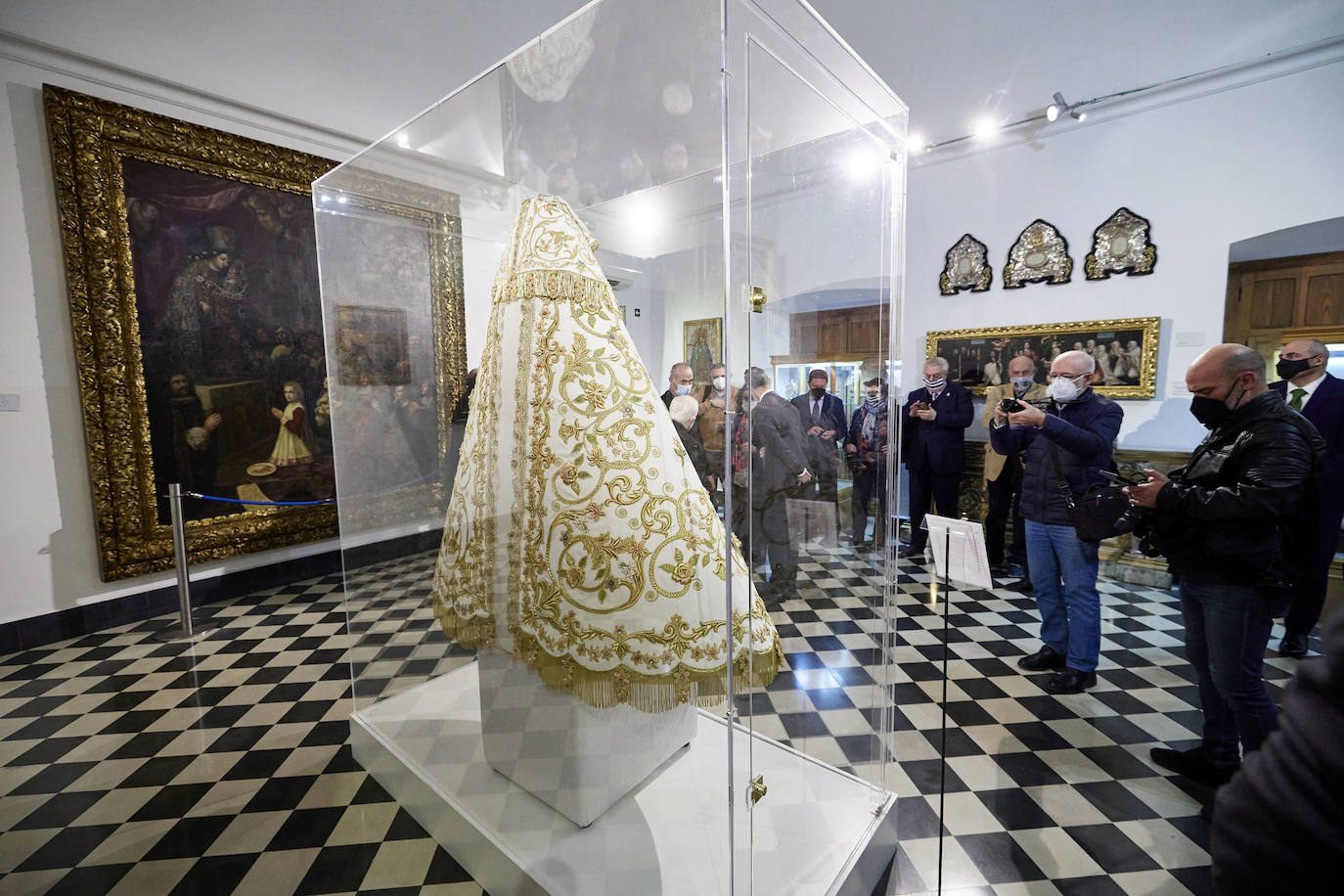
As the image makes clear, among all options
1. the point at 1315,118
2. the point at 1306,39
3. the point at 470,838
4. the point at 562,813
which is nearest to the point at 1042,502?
the point at 562,813

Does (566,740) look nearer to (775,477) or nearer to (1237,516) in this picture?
(775,477)

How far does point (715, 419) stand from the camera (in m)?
1.34

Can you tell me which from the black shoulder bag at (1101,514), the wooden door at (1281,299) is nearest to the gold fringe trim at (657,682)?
the black shoulder bag at (1101,514)

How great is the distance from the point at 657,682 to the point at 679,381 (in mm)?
736

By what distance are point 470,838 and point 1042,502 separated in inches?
115

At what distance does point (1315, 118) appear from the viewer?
3.94 m

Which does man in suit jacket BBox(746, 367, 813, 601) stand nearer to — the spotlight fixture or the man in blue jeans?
the man in blue jeans

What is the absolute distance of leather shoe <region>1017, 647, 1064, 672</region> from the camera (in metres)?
3.24

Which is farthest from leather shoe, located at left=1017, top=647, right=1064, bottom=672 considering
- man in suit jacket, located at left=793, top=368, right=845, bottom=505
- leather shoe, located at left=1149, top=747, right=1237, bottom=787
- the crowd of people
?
man in suit jacket, located at left=793, top=368, right=845, bottom=505

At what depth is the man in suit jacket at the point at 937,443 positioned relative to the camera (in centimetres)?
499

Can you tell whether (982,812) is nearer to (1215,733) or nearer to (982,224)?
(1215,733)

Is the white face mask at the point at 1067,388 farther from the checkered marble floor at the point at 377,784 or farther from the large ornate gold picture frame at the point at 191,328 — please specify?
the large ornate gold picture frame at the point at 191,328

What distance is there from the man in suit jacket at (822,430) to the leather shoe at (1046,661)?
2.44 m

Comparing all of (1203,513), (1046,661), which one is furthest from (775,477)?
(1046,661)
